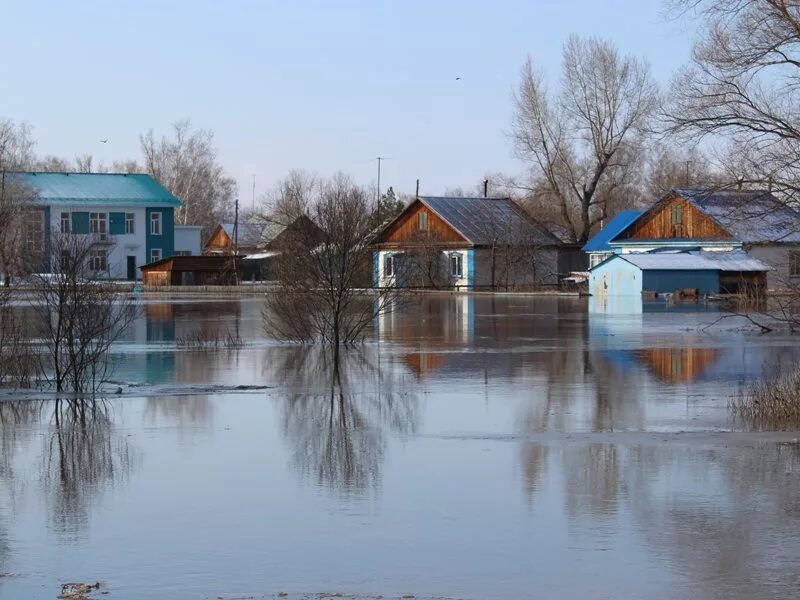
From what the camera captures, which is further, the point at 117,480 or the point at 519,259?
the point at 519,259

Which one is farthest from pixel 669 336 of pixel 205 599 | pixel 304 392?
pixel 205 599

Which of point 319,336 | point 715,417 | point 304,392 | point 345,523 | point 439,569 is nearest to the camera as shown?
point 439,569

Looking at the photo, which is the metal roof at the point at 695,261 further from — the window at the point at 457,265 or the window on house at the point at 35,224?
the window on house at the point at 35,224

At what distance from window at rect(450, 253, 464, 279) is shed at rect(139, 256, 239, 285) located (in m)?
14.9

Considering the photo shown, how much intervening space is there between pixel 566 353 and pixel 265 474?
15.4m

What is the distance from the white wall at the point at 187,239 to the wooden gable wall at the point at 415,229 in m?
21.0

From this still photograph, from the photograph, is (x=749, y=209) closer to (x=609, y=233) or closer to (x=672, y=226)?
(x=672, y=226)

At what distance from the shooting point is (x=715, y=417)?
55.5 feet

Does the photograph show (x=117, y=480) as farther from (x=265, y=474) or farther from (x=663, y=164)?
(x=663, y=164)

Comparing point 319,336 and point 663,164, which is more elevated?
point 663,164

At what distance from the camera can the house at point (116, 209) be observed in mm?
87125

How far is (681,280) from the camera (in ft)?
205

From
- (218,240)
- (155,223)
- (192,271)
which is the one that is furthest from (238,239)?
(192,271)

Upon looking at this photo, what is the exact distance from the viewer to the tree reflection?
13359 mm
